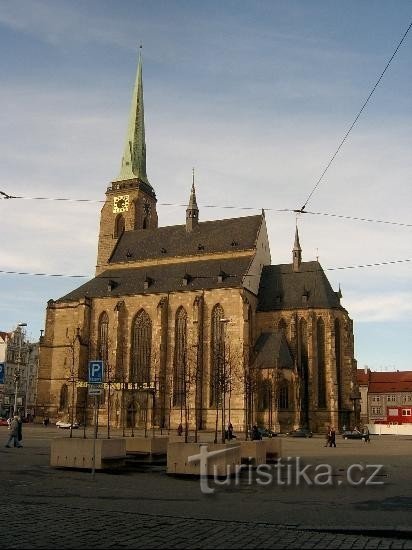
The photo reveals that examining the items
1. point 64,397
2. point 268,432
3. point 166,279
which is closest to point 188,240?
point 166,279

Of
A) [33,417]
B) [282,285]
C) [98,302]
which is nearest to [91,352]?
[98,302]

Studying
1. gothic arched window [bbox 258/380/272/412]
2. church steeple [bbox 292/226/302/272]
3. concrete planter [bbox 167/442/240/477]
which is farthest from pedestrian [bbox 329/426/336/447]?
church steeple [bbox 292/226/302/272]

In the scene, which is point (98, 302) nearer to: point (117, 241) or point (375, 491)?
point (117, 241)

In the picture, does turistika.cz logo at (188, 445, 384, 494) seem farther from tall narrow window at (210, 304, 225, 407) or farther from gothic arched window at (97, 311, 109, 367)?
gothic arched window at (97, 311, 109, 367)

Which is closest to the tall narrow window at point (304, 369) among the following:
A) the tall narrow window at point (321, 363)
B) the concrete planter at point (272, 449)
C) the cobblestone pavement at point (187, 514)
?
the tall narrow window at point (321, 363)

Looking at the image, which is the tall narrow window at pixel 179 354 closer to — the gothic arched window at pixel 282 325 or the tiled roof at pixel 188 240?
the tiled roof at pixel 188 240

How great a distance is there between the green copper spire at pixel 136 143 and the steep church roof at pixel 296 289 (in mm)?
24914

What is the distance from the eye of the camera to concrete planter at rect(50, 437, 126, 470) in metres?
17.4

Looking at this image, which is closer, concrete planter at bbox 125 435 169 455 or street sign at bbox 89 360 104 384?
street sign at bbox 89 360 104 384

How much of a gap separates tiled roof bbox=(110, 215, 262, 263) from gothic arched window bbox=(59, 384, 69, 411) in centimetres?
1648

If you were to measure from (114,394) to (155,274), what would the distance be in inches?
576

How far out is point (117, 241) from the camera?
240 feet

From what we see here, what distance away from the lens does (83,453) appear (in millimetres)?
17547

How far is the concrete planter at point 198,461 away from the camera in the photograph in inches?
639
